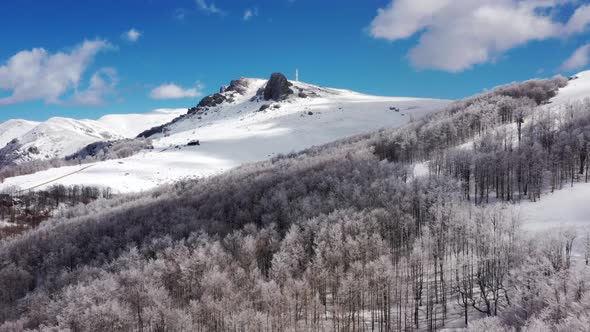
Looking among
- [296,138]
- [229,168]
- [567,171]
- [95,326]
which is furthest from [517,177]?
[296,138]

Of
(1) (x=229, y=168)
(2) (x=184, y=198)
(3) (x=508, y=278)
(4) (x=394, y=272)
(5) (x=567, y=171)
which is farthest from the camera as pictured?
(1) (x=229, y=168)

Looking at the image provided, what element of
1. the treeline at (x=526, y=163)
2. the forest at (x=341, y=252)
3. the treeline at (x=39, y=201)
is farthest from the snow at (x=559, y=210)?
the treeline at (x=39, y=201)

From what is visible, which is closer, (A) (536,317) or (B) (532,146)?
(A) (536,317)

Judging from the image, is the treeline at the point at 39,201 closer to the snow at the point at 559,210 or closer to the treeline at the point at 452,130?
the treeline at the point at 452,130

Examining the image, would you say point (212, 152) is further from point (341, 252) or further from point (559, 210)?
point (559, 210)

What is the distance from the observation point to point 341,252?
192ft

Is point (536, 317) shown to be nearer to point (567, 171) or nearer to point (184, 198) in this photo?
point (567, 171)

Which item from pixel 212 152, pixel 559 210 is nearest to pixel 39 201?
pixel 212 152

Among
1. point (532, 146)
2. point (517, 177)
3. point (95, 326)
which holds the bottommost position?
point (95, 326)

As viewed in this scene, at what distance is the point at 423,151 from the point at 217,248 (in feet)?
209

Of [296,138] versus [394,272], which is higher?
[296,138]

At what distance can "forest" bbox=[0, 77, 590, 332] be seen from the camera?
44.1 m

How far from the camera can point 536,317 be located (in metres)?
31.7

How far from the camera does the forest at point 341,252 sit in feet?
145
